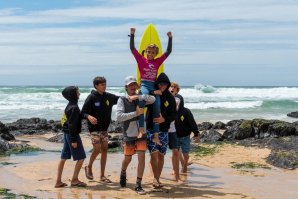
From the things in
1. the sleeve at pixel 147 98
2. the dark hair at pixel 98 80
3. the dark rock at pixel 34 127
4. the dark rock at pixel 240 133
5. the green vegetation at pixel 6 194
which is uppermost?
the dark hair at pixel 98 80

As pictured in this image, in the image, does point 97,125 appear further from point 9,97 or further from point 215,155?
point 9,97

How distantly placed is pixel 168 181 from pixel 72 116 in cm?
203

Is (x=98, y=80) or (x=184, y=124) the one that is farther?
(x=184, y=124)

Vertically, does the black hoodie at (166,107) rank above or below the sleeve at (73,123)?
above

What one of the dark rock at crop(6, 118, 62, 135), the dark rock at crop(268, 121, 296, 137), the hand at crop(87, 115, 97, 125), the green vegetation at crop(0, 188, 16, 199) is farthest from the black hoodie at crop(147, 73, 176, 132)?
the dark rock at crop(6, 118, 62, 135)

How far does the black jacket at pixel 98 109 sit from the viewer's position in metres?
7.18

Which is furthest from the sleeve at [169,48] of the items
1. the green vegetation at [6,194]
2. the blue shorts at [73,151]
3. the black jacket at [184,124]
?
the green vegetation at [6,194]

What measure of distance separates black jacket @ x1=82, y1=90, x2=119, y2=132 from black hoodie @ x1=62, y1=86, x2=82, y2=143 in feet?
0.90

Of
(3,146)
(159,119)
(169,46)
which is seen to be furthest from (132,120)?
(3,146)

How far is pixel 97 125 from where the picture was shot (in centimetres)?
725

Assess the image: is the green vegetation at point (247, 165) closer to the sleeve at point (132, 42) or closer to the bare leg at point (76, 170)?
the bare leg at point (76, 170)

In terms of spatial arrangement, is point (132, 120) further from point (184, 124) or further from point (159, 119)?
point (184, 124)

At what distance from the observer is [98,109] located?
723cm

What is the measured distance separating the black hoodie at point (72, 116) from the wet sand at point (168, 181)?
0.89 meters
